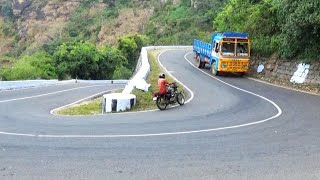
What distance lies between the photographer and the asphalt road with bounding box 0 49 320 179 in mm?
10091

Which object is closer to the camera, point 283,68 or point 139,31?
point 283,68

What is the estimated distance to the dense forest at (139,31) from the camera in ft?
87.0

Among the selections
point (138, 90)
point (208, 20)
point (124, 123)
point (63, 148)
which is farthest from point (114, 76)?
point (63, 148)

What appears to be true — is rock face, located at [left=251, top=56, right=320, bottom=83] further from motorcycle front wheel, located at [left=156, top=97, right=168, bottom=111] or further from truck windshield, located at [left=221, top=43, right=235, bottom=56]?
motorcycle front wheel, located at [left=156, top=97, right=168, bottom=111]

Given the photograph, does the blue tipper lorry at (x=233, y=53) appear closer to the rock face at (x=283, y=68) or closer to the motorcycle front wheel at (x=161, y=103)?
the rock face at (x=283, y=68)

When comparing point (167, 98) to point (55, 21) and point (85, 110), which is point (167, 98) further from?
point (55, 21)

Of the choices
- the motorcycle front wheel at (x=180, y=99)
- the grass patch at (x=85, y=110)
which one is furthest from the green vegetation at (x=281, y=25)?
the grass patch at (x=85, y=110)

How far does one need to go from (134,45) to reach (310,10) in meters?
44.8

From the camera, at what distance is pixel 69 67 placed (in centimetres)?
5638

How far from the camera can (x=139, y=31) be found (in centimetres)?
8900

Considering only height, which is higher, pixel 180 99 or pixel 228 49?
pixel 228 49

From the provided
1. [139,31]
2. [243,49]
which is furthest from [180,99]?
[139,31]

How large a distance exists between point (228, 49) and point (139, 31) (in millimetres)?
60155

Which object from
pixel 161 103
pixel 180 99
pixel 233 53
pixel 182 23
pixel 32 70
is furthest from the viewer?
pixel 182 23
